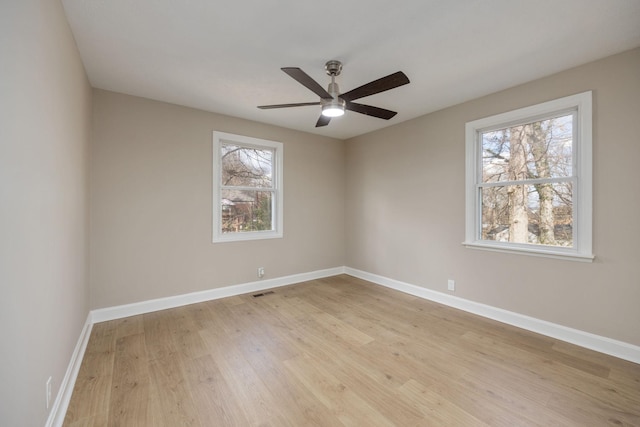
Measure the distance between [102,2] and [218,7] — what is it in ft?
2.48

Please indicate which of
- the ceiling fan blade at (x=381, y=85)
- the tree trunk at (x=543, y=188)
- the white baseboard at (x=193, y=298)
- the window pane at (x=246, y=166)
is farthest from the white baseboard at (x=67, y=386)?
the tree trunk at (x=543, y=188)

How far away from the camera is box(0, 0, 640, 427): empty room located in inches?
65.6

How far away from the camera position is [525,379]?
6.77ft

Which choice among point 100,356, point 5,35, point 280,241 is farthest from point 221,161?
point 5,35

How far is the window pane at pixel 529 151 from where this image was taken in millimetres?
2721

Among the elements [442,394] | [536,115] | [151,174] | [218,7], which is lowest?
[442,394]

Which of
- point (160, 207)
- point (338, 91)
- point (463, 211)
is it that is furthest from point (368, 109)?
point (160, 207)

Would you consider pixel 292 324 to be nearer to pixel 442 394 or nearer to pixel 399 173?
pixel 442 394

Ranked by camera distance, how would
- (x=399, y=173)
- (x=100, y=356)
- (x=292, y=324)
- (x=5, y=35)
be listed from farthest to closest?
(x=399, y=173)
(x=292, y=324)
(x=100, y=356)
(x=5, y=35)

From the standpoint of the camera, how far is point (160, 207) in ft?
11.2

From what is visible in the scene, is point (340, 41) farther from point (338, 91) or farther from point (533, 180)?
point (533, 180)

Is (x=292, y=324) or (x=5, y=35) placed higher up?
(x=5, y=35)

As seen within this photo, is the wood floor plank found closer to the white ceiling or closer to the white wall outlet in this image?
the white wall outlet

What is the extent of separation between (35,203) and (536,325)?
163 inches
